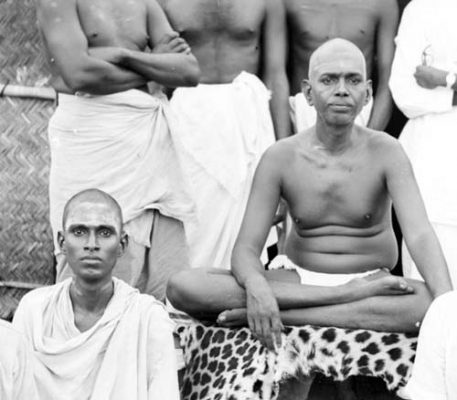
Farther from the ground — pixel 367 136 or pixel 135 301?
pixel 367 136

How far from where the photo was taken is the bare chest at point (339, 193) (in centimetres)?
725

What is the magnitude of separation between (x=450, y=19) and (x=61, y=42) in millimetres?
2303

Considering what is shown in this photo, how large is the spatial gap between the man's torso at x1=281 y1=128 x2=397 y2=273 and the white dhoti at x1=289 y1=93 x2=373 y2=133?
4.64 feet

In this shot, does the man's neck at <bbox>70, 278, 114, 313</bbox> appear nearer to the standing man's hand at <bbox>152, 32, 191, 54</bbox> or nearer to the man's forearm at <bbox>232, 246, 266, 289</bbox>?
the man's forearm at <bbox>232, 246, 266, 289</bbox>

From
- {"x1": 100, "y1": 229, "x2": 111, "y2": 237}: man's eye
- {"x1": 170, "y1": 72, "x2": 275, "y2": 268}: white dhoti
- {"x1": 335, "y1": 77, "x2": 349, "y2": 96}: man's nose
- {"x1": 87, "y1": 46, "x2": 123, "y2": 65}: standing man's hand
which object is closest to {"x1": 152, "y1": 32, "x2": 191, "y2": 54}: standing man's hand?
{"x1": 87, "y1": 46, "x2": 123, "y2": 65}: standing man's hand

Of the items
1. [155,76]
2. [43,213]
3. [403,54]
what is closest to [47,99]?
[43,213]

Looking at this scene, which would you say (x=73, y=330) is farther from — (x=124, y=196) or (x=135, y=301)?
(x=124, y=196)

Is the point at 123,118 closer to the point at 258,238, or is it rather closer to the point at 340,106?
the point at 258,238

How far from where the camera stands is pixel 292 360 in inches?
271

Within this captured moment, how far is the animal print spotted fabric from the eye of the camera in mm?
6770

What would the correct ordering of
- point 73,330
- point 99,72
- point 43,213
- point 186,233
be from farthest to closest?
point 43,213
point 186,233
point 99,72
point 73,330

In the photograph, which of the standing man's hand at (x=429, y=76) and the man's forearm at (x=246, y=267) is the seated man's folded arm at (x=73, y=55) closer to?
the man's forearm at (x=246, y=267)

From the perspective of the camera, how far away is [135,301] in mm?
6707

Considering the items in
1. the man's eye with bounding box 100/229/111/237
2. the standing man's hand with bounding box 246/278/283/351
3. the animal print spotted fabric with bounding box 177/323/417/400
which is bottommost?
the animal print spotted fabric with bounding box 177/323/417/400
